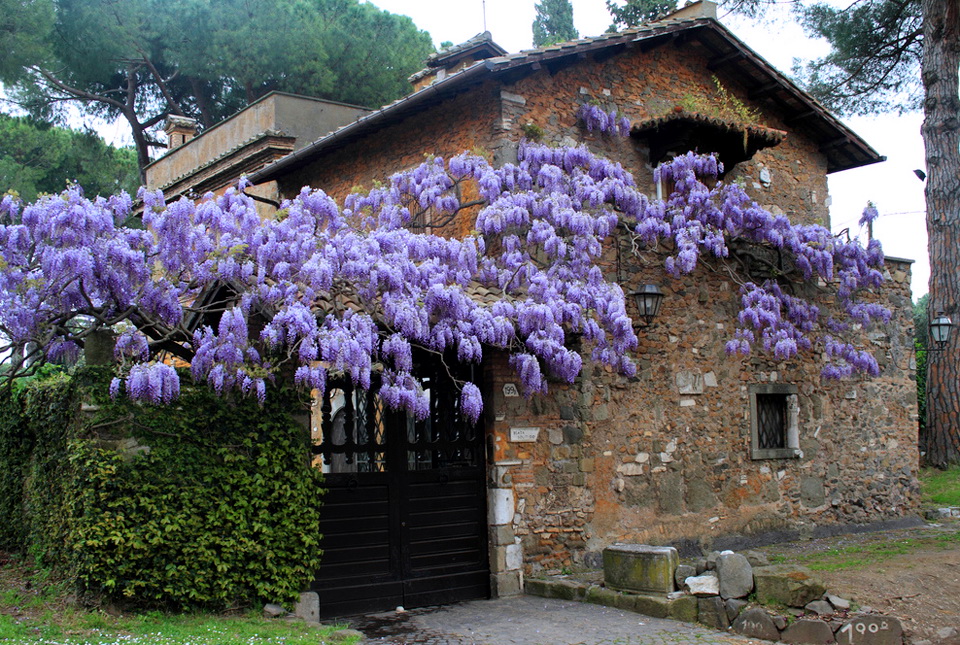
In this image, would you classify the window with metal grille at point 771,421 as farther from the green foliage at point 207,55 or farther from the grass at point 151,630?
the green foliage at point 207,55

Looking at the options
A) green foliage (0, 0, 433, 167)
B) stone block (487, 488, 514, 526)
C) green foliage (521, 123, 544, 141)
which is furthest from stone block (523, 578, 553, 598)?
green foliage (0, 0, 433, 167)

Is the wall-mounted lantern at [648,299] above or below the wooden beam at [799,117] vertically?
below

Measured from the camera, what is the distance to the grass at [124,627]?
219 inches

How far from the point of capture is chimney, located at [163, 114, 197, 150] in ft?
58.5

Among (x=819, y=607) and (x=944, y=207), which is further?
(x=944, y=207)

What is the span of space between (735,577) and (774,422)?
4.20 m

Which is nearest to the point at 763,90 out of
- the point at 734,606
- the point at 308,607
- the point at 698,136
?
the point at 698,136

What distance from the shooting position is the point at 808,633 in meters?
6.58

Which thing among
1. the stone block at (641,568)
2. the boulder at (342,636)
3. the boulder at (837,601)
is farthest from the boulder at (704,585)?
the boulder at (342,636)

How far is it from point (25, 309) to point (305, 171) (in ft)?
19.7

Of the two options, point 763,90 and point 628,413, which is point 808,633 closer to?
point 628,413

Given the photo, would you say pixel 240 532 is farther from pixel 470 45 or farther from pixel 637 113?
pixel 470 45

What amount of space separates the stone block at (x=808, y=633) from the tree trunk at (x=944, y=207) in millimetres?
8626

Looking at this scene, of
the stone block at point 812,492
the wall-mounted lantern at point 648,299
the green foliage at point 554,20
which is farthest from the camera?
the green foliage at point 554,20
